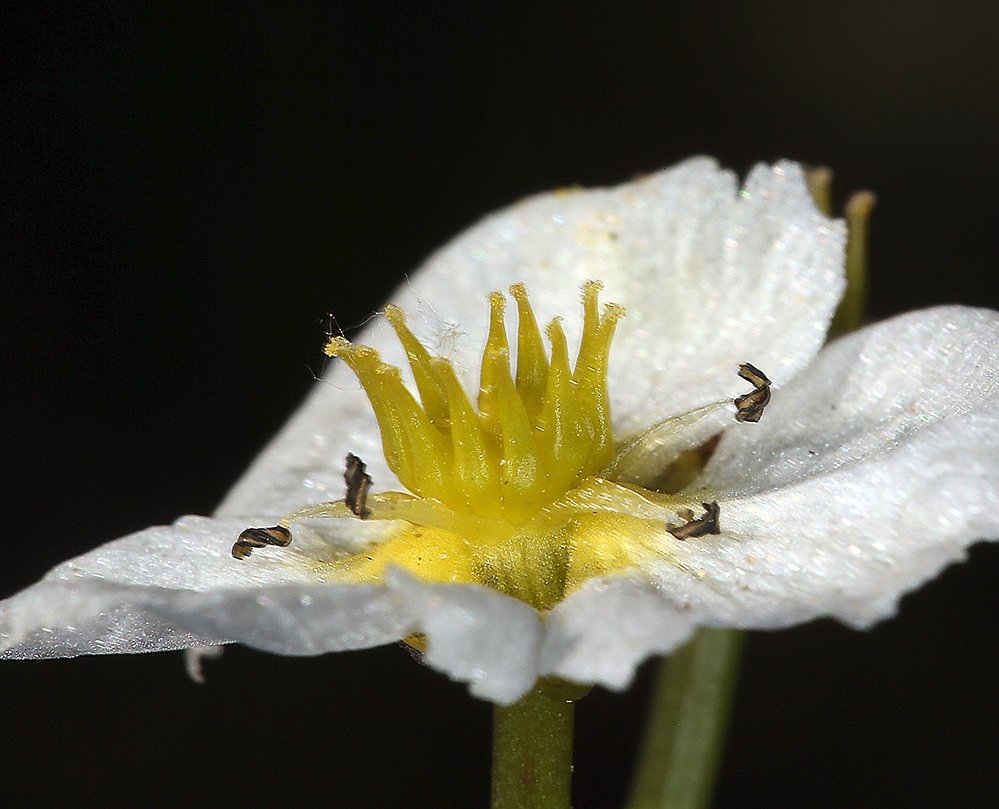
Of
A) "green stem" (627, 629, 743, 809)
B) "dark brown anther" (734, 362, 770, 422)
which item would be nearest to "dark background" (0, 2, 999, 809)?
"green stem" (627, 629, 743, 809)

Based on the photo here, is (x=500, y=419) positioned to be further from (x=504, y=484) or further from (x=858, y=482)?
(x=858, y=482)

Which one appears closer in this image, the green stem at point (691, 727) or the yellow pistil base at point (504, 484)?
the yellow pistil base at point (504, 484)

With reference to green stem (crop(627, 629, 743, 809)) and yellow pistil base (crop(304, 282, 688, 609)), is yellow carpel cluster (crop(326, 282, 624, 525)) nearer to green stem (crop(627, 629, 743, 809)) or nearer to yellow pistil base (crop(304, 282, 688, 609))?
yellow pistil base (crop(304, 282, 688, 609))

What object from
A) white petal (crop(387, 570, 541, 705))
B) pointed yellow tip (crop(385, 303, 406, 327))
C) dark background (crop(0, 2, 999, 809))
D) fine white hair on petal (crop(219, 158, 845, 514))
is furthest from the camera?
dark background (crop(0, 2, 999, 809))

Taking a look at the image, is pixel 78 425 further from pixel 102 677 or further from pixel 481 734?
pixel 481 734

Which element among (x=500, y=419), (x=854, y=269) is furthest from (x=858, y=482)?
(x=854, y=269)

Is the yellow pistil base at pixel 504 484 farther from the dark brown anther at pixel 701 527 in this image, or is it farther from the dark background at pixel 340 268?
the dark background at pixel 340 268

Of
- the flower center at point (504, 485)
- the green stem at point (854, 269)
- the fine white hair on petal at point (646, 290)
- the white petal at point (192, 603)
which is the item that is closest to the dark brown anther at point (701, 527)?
the flower center at point (504, 485)
